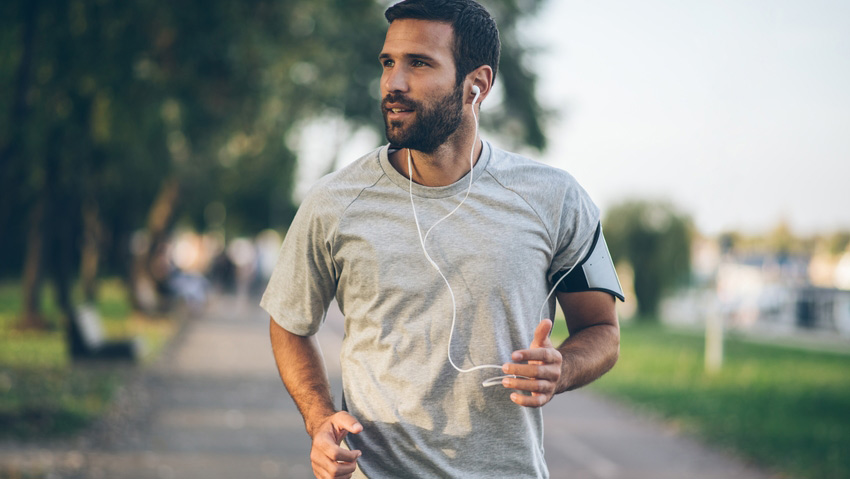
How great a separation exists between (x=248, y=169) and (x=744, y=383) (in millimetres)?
20389

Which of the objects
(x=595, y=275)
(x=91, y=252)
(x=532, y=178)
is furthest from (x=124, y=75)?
(x=91, y=252)

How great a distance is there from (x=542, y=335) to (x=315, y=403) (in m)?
0.73

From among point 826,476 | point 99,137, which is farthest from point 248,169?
point 826,476

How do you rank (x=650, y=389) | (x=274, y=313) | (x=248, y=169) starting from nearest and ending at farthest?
(x=274, y=313)
(x=650, y=389)
(x=248, y=169)

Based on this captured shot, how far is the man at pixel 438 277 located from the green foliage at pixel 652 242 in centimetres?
3312

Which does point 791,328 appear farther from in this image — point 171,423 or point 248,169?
point 171,423

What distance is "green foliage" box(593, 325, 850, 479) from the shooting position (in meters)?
9.62

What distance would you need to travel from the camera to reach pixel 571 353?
253 cm

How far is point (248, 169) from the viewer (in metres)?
31.3

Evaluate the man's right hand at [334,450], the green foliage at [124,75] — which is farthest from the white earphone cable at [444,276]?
the green foliage at [124,75]

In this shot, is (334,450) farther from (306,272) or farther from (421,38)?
(421,38)

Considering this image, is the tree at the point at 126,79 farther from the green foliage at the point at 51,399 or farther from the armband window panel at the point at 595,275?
the armband window panel at the point at 595,275

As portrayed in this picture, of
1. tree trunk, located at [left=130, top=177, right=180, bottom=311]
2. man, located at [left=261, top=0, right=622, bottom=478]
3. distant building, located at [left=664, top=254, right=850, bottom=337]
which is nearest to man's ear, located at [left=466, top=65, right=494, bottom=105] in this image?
man, located at [left=261, top=0, right=622, bottom=478]

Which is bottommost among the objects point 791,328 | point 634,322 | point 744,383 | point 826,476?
point 791,328
